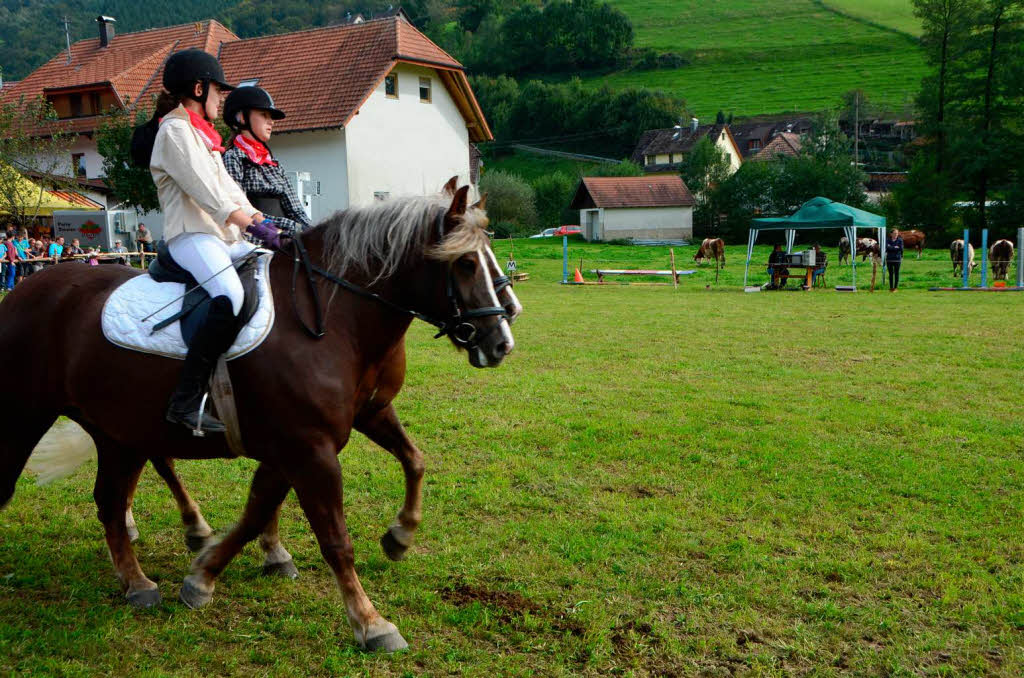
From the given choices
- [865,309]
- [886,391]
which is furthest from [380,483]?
[865,309]

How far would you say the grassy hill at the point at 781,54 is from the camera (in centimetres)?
10094

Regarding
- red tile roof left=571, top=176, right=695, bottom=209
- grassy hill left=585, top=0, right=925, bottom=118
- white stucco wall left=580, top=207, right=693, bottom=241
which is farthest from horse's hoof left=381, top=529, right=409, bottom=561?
grassy hill left=585, top=0, right=925, bottom=118

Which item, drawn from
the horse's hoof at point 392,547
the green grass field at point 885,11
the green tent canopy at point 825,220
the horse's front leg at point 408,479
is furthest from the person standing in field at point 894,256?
the green grass field at point 885,11

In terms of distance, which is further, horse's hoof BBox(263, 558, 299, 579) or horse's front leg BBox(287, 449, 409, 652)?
horse's hoof BBox(263, 558, 299, 579)

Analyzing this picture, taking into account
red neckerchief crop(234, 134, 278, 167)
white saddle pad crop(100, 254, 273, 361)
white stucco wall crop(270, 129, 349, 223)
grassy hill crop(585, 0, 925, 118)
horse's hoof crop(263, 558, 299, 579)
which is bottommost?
horse's hoof crop(263, 558, 299, 579)

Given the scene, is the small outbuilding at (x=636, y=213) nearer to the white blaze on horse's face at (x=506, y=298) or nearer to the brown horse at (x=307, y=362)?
the brown horse at (x=307, y=362)

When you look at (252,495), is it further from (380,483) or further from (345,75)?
(345,75)

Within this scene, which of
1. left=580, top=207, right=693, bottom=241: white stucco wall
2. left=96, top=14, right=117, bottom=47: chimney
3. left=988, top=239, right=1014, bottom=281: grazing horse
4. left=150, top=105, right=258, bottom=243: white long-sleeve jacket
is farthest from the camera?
left=580, top=207, right=693, bottom=241: white stucco wall

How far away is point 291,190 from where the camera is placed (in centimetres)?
485

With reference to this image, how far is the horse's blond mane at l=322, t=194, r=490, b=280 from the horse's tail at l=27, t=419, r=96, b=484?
2.20m

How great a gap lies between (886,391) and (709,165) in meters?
63.3

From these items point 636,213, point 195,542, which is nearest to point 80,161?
point 195,542

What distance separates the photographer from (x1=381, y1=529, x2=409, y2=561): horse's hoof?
464cm

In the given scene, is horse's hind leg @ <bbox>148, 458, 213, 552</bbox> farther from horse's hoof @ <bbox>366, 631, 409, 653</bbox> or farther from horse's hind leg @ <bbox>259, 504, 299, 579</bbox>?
horse's hoof @ <bbox>366, 631, 409, 653</bbox>
